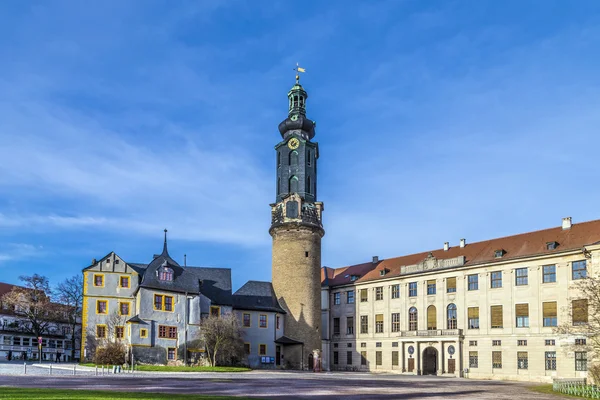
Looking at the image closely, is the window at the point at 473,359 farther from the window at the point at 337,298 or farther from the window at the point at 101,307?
the window at the point at 101,307

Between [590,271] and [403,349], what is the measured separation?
21617 millimetres

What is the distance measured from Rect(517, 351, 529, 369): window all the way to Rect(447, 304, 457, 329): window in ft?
24.9

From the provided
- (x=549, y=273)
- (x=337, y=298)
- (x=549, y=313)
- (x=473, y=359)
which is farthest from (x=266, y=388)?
(x=337, y=298)

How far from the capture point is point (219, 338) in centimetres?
5825

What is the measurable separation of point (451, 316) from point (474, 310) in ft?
9.15

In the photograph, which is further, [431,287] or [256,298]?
[256,298]

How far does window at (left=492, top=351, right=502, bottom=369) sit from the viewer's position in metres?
57.0

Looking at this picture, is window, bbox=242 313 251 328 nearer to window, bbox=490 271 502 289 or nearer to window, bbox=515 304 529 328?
window, bbox=490 271 502 289

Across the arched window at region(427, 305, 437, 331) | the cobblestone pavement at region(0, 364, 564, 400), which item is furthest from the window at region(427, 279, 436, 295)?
the cobblestone pavement at region(0, 364, 564, 400)

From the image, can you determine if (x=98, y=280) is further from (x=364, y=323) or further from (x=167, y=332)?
(x=364, y=323)

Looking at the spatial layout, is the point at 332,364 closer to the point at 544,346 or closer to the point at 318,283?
the point at 318,283

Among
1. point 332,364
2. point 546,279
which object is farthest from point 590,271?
point 332,364

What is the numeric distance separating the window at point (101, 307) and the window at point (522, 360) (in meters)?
Result: 37.6

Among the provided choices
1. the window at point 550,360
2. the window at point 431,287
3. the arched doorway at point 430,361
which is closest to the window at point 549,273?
the window at point 550,360
